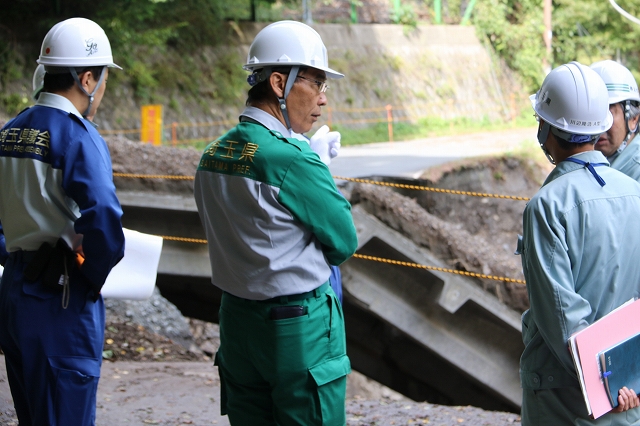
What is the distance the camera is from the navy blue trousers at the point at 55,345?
299 centimetres

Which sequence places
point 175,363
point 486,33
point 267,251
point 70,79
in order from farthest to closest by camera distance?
point 486,33, point 175,363, point 70,79, point 267,251

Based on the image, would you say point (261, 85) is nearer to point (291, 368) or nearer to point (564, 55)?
point (291, 368)

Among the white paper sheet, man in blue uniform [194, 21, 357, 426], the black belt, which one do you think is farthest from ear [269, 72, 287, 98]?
the white paper sheet

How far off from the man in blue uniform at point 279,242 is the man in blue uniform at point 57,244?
474 mm

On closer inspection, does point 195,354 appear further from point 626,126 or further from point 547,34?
point 547,34

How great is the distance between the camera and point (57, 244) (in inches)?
121

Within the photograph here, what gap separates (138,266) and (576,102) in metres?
2.26

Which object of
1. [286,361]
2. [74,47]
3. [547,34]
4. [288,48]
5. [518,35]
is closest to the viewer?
[286,361]

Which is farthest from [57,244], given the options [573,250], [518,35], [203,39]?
[518,35]

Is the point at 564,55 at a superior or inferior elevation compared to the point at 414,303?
inferior

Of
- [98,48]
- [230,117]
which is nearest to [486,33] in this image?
[230,117]

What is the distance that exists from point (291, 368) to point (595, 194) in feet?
3.97

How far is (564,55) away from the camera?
100ft

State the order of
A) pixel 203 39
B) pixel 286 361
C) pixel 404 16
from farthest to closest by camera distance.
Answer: pixel 404 16
pixel 203 39
pixel 286 361
